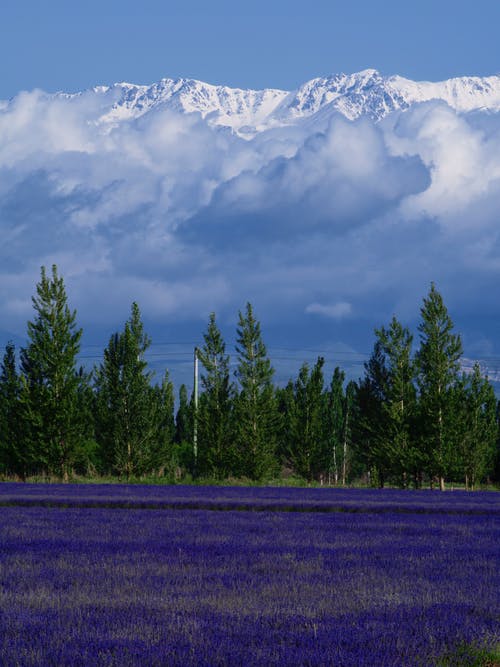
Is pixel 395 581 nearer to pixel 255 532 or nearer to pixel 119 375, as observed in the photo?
pixel 255 532

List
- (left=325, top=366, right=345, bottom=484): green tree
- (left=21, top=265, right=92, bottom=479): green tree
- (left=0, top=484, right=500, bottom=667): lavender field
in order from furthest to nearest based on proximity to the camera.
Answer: (left=325, top=366, right=345, bottom=484): green tree < (left=21, top=265, right=92, bottom=479): green tree < (left=0, top=484, right=500, bottom=667): lavender field

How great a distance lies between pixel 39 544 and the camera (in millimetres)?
16328

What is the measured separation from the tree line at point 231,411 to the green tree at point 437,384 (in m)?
0.07

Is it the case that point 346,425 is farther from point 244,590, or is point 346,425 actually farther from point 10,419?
point 244,590

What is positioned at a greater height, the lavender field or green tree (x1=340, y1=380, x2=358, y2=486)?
green tree (x1=340, y1=380, x2=358, y2=486)

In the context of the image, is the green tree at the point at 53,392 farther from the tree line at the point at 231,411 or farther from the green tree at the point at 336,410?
the green tree at the point at 336,410

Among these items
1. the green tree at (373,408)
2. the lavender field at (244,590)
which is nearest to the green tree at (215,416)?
the green tree at (373,408)

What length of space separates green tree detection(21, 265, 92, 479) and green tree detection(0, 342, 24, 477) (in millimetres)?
2508

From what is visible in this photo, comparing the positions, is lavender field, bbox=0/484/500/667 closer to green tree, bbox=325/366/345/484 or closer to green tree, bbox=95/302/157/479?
green tree, bbox=95/302/157/479

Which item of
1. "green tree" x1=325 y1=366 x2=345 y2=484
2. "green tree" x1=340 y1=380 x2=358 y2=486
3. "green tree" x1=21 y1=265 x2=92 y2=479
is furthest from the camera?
"green tree" x1=340 y1=380 x2=358 y2=486

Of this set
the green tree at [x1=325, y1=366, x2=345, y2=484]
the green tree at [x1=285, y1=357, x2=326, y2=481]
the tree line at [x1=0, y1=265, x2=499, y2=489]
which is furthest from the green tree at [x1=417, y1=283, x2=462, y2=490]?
the green tree at [x1=325, y1=366, x2=345, y2=484]

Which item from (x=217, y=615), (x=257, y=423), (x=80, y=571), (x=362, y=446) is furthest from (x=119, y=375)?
(x=217, y=615)

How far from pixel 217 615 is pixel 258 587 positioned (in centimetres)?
217

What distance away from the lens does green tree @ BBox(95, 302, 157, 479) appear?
5331cm
